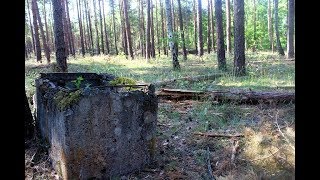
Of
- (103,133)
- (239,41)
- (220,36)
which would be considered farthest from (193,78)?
(103,133)

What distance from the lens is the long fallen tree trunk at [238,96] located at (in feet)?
27.6

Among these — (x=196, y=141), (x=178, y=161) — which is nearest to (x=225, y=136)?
(x=196, y=141)

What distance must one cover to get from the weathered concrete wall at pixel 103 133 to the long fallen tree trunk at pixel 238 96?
3.47m

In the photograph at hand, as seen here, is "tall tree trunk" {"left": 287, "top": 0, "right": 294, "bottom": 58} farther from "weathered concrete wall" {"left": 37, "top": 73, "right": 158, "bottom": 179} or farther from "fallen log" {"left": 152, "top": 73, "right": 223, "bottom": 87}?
"weathered concrete wall" {"left": 37, "top": 73, "right": 158, "bottom": 179}

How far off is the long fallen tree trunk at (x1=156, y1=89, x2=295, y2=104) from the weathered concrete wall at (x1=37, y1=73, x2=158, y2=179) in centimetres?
347

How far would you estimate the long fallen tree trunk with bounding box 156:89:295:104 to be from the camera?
841 centimetres

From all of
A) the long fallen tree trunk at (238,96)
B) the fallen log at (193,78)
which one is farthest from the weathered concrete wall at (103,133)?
the fallen log at (193,78)

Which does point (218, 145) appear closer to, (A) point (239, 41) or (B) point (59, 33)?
(B) point (59, 33)

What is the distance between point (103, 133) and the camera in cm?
546

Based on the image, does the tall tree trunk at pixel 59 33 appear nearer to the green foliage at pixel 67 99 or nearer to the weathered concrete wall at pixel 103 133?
the weathered concrete wall at pixel 103 133

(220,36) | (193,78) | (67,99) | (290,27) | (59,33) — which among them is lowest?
(193,78)

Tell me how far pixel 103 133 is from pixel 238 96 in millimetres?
4499
